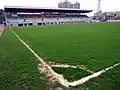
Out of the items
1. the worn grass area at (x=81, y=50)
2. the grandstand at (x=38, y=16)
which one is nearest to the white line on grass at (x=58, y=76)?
the worn grass area at (x=81, y=50)

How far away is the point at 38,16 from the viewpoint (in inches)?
3137

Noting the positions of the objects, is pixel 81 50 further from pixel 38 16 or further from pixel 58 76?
pixel 38 16

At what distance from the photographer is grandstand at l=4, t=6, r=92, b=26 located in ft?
237

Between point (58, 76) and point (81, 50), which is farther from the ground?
point (58, 76)

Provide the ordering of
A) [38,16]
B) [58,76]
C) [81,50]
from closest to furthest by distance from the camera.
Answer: [58,76] < [81,50] < [38,16]

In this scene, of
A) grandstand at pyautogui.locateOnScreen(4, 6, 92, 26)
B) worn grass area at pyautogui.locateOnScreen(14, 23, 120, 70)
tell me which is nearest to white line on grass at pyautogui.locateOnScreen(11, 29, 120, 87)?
worn grass area at pyautogui.locateOnScreen(14, 23, 120, 70)

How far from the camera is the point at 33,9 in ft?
250

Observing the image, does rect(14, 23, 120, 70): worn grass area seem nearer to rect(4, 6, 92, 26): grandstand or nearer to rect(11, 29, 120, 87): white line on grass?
rect(11, 29, 120, 87): white line on grass

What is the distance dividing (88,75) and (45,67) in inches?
84.4

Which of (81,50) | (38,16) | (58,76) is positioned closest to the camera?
(58,76)

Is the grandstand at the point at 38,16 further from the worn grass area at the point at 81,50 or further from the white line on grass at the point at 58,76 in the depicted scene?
the white line on grass at the point at 58,76

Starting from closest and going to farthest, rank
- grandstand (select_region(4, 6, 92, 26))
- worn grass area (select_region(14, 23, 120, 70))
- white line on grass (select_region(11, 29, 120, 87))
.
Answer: white line on grass (select_region(11, 29, 120, 87)), worn grass area (select_region(14, 23, 120, 70)), grandstand (select_region(4, 6, 92, 26))

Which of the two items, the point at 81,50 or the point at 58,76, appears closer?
the point at 58,76

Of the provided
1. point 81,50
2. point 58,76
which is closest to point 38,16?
point 81,50
